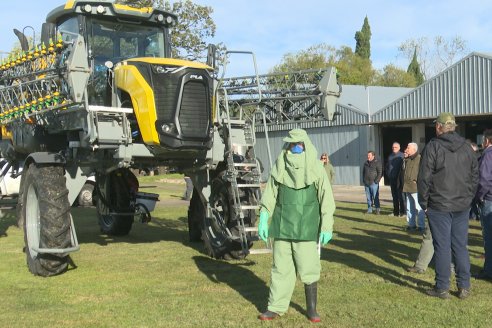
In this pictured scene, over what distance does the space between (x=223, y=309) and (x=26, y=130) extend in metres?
4.95

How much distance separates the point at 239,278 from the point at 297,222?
2.11 meters

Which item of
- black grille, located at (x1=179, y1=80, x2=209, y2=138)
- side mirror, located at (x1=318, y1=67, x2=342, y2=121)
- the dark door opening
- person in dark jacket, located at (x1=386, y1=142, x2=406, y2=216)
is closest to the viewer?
black grille, located at (x1=179, y1=80, x2=209, y2=138)

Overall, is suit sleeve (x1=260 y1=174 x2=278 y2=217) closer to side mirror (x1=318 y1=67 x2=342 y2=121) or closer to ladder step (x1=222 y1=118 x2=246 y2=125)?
ladder step (x1=222 y1=118 x2=246 y2=125)

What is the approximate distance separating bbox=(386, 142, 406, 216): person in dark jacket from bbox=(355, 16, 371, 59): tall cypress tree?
5939 cm

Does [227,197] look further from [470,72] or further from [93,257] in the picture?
[470,72]

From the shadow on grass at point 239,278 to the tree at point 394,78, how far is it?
54937 mm

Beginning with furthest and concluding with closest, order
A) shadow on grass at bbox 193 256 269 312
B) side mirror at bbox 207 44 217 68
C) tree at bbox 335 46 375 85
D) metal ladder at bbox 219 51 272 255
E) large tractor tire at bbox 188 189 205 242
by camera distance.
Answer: tree at bbox 335 46 375 85 < large tractor tire at bbox 188 189 205 242 < side mirror at bbox 207 44 217 68 < metal ladder at bbox 219 51 272 255 < shadow on grass at bbox 193 256 269 312

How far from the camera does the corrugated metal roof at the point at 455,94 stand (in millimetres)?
21859

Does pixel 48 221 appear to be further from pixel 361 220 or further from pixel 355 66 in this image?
pixel 355 66

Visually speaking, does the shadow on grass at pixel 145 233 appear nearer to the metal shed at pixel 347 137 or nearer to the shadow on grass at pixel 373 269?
the shadow on grass at pixel 373 269

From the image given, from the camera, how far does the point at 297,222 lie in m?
5.62

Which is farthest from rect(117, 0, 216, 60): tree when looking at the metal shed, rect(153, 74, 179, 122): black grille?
rect(153, 74, 179, 122): black grille

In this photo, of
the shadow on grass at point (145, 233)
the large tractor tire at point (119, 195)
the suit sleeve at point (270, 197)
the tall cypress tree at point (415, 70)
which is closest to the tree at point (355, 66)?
the tall cypress tree at point (415, 70)

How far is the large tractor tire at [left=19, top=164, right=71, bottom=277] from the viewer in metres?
7.43
